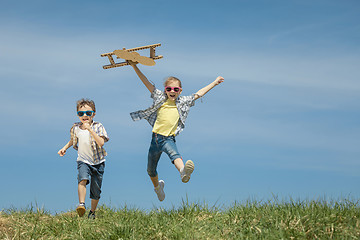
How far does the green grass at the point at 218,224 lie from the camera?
5.95m

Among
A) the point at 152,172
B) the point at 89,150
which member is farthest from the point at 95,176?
the point at 152,172

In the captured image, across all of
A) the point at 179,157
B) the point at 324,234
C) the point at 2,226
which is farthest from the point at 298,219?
the point at 2,226

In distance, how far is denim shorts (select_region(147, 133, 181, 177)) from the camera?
7945 mm

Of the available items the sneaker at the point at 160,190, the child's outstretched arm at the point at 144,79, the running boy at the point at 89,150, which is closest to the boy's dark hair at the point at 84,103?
the running boy at the point at 89,150

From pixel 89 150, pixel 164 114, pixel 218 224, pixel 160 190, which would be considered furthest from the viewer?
pixel 160 190

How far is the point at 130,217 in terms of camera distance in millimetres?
7344

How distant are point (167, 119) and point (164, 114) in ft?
0.41

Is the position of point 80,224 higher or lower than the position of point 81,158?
lower

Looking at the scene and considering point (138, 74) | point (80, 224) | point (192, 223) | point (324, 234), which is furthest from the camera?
point (138, 74)

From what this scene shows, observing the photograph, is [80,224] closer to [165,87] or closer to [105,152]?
[105,152]

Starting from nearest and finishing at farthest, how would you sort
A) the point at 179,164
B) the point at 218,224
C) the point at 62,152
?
1. the point at 218,224
2. the point at 179,164
3. the point at 62,152

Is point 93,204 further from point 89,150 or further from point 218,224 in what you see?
point 218,224

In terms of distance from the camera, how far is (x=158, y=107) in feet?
27.7

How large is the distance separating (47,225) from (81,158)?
139 cm
